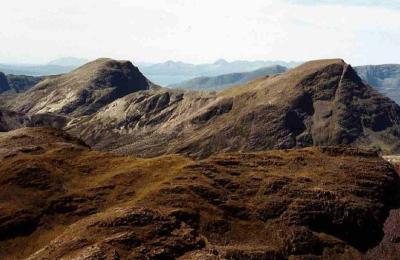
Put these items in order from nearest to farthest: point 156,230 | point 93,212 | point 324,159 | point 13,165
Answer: point 156,230 < point 93,212 < point 13,165 < point 324,159

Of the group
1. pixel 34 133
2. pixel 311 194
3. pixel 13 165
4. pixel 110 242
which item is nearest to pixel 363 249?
pixel 311 194

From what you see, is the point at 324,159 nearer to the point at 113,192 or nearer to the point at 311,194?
the point at 311,194

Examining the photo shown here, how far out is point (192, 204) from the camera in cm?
11112

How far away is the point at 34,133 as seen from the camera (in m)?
167

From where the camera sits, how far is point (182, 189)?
381ft

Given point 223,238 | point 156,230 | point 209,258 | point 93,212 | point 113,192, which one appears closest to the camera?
point 209,258

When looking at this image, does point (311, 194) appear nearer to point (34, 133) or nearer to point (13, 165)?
point (13, 165)

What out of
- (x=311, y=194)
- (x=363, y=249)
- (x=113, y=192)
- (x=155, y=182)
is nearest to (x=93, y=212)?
(x=113, y=192)

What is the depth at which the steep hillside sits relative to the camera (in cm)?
9638

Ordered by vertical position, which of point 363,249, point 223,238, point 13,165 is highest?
point 13,165

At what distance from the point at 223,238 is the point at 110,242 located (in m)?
22.7

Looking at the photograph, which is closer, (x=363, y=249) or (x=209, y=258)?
(x=209, y=258)

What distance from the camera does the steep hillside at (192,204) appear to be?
316 ft

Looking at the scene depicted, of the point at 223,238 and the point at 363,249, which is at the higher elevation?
the point at 223,238
